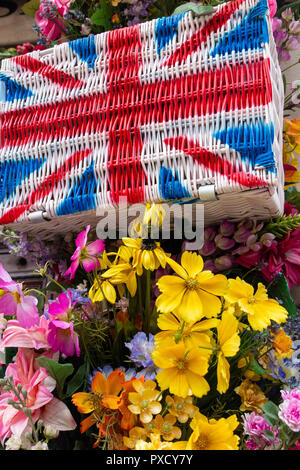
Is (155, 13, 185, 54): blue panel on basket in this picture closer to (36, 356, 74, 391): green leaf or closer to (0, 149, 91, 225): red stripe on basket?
(0, 149, 91, 225): red stripe on basket

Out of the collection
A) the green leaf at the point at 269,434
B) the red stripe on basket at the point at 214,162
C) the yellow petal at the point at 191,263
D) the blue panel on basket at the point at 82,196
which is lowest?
the green leaf at the point at 269,434

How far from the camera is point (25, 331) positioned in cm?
65

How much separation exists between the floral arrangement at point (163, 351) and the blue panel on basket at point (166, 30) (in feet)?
0.74

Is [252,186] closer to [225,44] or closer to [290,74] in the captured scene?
[225,44]

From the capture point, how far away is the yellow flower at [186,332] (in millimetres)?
554

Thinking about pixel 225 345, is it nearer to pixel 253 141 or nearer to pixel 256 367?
pixel 256 367

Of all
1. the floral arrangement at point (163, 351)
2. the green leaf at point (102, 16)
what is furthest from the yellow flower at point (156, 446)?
the green leaf at point (102, 16)

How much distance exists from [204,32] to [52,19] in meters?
0.50

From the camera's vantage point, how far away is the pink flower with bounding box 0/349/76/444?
0.60 m

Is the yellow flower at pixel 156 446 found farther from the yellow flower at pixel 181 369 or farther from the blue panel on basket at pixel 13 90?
the blue panel on basket at pixel 13 90

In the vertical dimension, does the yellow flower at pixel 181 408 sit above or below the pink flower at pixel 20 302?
below

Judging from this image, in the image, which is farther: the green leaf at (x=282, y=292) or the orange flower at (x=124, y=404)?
the green leaf at (x=282, y=292)
